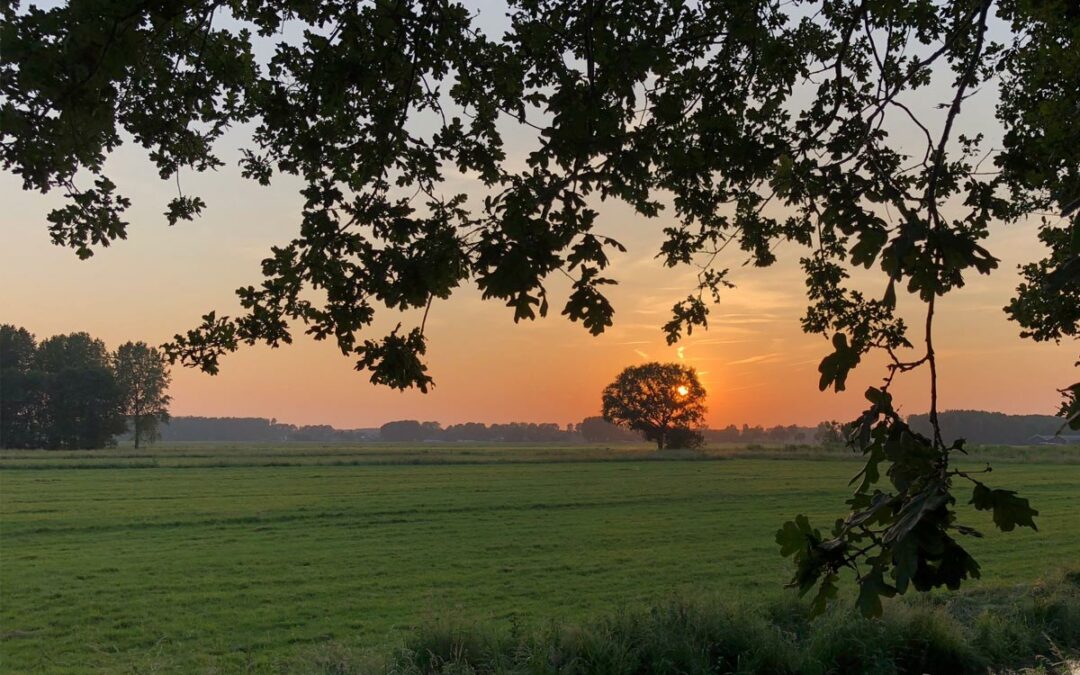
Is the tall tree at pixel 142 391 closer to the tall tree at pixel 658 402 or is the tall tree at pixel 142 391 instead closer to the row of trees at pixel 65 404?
the row of trees at pixel 65 404

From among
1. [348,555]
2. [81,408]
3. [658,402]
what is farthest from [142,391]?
[348,555]

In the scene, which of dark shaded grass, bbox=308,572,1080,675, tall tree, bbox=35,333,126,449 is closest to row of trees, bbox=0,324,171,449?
tall tree, bbox=35,333,126,449

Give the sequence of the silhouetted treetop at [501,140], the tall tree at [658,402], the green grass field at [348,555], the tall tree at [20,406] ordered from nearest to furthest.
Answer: the silhouetted treetop at [501,140] → the green grass field at [348,555] → the tall tree at [20,406] → the tall tree at [658,402]

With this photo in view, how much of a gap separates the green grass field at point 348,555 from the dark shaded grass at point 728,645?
1143 millimetres

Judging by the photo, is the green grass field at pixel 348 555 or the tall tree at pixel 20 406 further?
the tall tree at pixel 20 406

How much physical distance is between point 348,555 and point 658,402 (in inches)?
3342

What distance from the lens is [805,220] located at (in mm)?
7273

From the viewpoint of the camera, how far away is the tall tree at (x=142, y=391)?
95750 mm

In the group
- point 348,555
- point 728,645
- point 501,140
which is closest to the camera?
point 501,140

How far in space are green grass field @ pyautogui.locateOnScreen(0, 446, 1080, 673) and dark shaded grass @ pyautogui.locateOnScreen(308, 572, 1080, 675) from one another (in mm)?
1143

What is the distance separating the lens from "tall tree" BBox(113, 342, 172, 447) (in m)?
95.8

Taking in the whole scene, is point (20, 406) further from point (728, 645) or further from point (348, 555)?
point (728, 645)

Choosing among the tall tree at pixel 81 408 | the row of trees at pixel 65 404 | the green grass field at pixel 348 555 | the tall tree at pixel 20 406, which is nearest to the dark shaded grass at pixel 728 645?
the green grass field at pixel 348 555

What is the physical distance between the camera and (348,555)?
21.0 meters
